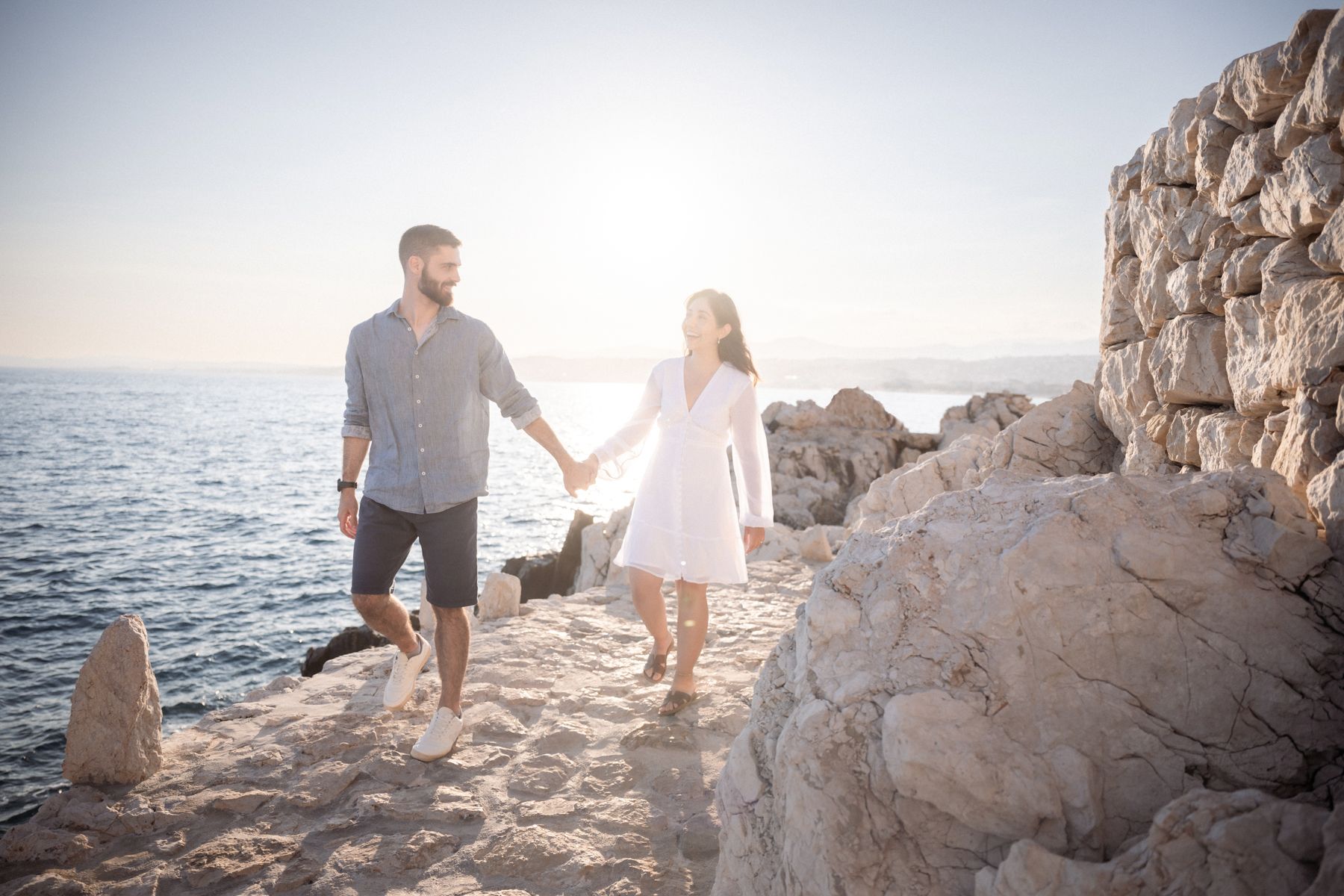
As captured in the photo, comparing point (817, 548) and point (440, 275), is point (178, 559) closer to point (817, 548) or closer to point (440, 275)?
point (817, 548)

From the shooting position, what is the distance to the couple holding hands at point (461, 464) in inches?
150

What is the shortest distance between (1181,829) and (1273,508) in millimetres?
1097

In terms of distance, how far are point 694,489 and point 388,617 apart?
204 centimetres

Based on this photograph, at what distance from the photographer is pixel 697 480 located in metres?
4.46

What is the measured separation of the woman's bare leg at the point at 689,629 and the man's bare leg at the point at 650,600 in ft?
0.61

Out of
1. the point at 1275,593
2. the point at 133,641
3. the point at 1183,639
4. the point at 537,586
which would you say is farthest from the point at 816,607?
the point at 537,586

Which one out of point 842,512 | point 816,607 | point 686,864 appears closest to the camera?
point 816,607

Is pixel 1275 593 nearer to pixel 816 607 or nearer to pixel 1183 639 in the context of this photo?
pixel 1183 639

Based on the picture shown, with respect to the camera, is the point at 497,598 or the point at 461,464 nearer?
the point at 461,464

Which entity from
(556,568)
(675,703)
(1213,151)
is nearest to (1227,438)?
(1213,151)

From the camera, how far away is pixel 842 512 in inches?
635

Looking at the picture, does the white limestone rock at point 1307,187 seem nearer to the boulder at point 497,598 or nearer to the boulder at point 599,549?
the boulder at point 497,598

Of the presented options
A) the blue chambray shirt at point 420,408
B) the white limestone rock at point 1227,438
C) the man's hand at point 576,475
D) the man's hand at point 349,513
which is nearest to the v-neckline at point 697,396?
the man's hand at point 576,475

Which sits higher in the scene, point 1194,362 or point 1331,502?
point 1194,362
